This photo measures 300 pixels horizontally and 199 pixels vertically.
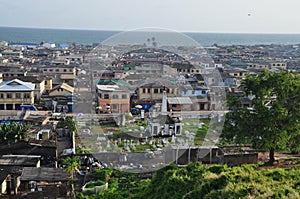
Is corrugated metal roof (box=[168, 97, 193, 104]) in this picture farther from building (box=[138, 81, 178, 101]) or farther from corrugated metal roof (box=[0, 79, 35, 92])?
corrugated metal roof (box=[0, 79, 35, 92])

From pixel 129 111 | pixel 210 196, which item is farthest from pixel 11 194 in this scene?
pixel 129 111

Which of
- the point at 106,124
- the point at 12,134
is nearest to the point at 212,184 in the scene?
the point at 12,134

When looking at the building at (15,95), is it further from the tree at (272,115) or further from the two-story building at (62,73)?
the tree at (272,115)

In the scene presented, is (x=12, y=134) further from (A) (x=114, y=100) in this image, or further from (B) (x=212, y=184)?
(A) (x=114, y=100)

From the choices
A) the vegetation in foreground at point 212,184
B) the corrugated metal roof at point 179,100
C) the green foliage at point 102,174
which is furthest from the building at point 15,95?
the vegetation in foreground at point 212,184

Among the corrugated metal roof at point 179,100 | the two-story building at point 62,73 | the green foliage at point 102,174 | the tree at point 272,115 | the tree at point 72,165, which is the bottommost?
the green foliage at point 102,174

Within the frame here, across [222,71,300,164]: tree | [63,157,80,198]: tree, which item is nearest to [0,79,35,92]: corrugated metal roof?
[63,157,80,198]: tree

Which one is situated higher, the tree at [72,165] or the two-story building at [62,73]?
the two-story building at [62,73]
